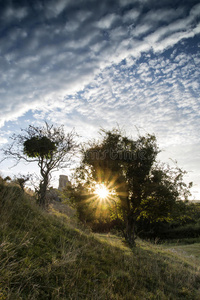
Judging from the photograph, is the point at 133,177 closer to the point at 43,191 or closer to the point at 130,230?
the point at 130,230

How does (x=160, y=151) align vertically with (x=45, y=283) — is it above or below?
above

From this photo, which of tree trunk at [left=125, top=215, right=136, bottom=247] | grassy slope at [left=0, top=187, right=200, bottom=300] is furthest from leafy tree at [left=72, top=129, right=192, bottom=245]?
grassy slope at [left=0, top=187, right=200, bottom=300]

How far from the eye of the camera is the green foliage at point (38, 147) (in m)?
17.2

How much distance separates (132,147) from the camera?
41.9 ft

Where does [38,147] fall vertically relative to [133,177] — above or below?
above

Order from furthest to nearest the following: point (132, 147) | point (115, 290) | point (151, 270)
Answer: point (132, 147)
point (151, 270)
point (115, 290)

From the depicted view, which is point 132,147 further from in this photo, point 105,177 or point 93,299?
point 93,299

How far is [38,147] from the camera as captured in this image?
17141mm

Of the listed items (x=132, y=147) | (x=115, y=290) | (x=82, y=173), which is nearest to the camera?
(x=115, y=290)

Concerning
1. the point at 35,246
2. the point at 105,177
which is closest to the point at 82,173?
the point at 105,177

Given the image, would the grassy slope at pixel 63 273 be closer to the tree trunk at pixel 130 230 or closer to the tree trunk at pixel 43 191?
the tree trunk at pixel 130 230

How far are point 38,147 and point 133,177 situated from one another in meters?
10.5

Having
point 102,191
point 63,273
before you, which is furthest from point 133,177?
point 63,273

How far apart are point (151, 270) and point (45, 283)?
482 centimetres
